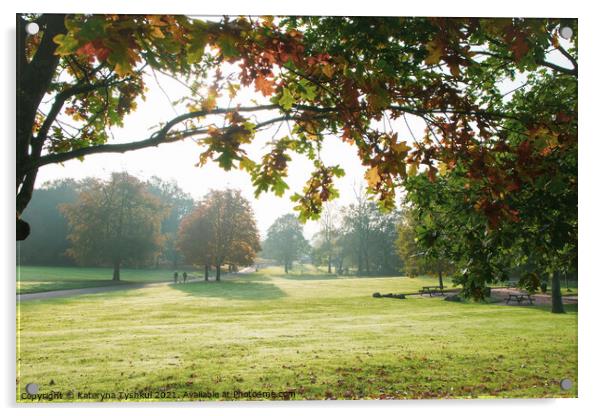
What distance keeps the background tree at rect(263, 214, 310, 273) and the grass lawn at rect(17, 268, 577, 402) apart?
0.24 metres

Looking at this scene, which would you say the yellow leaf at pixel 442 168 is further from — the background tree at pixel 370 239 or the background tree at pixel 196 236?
the background tree at pixel 196 236

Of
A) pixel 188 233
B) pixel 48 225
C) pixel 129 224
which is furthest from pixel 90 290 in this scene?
pixel 188 233

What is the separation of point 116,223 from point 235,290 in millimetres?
1945

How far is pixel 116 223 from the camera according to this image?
5449 mm

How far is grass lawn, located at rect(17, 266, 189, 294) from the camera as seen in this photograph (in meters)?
4.56

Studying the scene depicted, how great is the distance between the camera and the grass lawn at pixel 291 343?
4.67 metres

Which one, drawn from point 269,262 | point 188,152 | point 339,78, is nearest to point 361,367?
point 269,262

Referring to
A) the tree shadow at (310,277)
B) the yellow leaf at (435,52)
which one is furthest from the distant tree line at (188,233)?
the yellow leaf at (435,52)

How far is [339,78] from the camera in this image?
11.0ft

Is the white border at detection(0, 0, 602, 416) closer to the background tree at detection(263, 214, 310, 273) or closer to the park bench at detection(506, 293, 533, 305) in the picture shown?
the park bench at detection(506, 293, 533, 305)

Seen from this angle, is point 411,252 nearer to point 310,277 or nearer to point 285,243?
point 310,277

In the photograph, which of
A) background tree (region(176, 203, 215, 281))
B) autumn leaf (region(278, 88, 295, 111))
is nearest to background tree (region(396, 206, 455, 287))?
autumn leaf (region(278, 88, 295, 111))

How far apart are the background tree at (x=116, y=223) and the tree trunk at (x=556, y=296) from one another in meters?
5.08
